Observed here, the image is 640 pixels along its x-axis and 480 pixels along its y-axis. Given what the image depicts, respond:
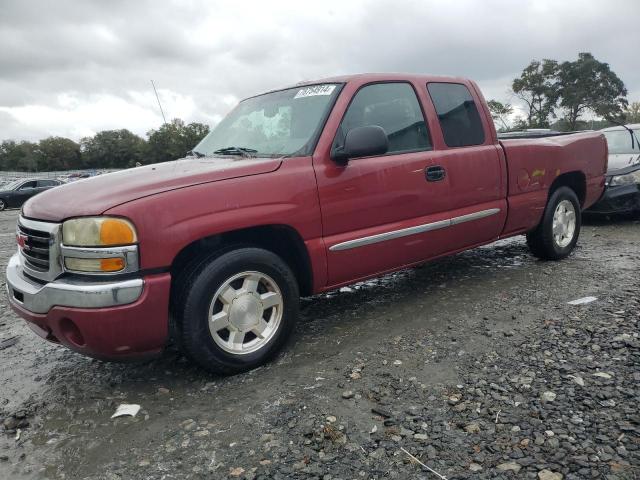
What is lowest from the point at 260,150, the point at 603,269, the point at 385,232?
the point at 603,269

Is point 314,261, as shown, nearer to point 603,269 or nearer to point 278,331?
point 278,331

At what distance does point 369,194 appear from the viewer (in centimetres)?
341

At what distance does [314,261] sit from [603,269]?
3187mm

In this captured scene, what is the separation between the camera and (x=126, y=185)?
109 inches

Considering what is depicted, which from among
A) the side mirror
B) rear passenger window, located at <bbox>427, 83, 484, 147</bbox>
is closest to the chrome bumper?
the side mirror

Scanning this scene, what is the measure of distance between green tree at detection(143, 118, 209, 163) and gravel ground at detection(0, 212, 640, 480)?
58.2m

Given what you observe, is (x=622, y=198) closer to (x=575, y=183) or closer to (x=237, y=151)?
(x=575, y=183)

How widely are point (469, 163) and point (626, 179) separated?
4.41m

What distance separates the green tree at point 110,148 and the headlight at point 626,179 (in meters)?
99.6

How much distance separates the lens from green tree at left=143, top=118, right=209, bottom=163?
63781mm

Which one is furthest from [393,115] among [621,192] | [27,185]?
[27,185]

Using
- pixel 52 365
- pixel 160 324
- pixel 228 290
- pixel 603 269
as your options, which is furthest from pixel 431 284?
pixel 52 365

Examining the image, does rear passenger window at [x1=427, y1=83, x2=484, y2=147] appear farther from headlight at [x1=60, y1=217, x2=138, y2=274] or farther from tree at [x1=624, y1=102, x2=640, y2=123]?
tree at [x1=624, y1=102, x2=640, y2=123]

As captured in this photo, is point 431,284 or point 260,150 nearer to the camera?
point 260,150
